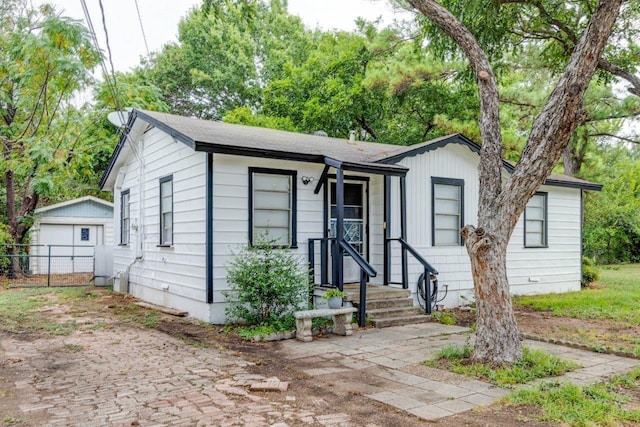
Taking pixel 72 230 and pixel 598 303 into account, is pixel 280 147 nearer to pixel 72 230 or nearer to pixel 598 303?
pixel 598 303

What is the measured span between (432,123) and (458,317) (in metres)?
11.9

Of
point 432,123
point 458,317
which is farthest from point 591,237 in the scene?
point 458,317

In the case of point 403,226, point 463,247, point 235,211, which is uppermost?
point 235,211

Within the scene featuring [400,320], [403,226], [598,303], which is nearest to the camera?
[400,320]

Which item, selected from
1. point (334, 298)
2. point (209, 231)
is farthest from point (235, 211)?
point (334, 298)

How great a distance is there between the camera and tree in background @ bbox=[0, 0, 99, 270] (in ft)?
27.1

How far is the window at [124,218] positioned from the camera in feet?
42.3

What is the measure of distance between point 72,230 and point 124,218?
7271 millimetres

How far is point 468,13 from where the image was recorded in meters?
8.80

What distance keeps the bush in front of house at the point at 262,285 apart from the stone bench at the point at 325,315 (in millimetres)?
511

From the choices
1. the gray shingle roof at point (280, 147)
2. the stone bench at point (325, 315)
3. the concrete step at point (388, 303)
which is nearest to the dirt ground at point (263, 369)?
the stone bench at point (325, 315)

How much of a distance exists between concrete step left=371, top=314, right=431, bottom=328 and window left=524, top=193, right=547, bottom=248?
472 cm

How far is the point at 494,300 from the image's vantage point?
5.58 meters

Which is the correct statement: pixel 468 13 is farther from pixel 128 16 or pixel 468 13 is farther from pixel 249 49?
pixel 249 49
